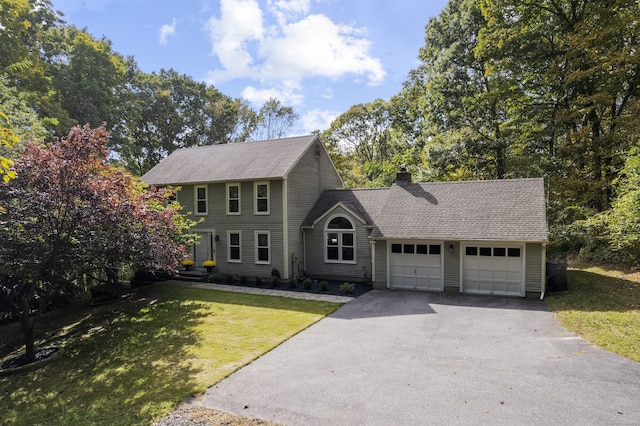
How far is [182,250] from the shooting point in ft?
39.1

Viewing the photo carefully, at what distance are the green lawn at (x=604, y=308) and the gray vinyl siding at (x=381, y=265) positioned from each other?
6120mm

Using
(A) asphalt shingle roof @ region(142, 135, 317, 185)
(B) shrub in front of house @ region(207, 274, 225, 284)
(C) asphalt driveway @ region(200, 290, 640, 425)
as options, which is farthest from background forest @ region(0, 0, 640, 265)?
(B) shrub in front of house @ region(207, 274, 225, 284)

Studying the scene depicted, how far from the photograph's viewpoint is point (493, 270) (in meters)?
13.8

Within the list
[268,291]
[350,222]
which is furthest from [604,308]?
[268,291]

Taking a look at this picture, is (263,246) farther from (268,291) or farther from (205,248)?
(205,248)

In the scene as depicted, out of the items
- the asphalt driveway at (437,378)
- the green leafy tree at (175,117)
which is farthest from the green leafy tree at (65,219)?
the green leafy tree at (175,117)

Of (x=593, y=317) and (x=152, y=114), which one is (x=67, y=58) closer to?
(x=152, y=114)

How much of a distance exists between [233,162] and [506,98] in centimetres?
1805

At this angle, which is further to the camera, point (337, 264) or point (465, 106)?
point (465, 106)

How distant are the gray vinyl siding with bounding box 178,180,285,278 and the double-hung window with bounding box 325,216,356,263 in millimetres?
2371

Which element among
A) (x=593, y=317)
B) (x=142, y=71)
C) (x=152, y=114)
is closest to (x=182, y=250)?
(x=593, y=317)

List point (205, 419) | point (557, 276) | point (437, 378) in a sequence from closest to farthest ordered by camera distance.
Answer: point (205, 419) → point (437, 378) → point (557, 276)

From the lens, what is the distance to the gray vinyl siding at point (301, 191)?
17359 millimetres

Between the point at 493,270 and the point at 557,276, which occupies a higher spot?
the point at 493,270
